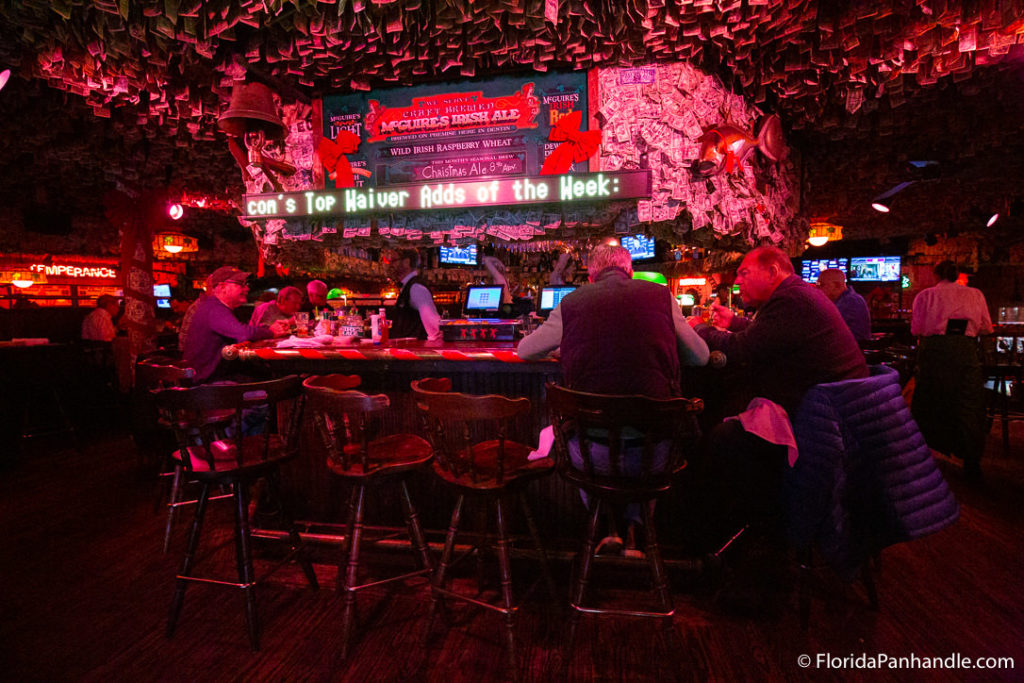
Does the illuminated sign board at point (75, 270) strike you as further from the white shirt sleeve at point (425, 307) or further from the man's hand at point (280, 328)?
the white shirt sleeve at point (425, 307)

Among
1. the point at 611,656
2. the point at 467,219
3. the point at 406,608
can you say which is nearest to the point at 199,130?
the point at 467,219

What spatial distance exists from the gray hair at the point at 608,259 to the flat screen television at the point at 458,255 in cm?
536

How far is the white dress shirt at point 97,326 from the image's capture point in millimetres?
7016

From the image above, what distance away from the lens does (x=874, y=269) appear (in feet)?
39.0

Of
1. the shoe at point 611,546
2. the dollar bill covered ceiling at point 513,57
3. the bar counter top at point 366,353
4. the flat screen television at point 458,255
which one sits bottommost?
the shoe at point 611,546

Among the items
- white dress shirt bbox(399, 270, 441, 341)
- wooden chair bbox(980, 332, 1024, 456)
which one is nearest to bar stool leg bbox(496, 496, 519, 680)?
Answer: white dress shirt bbox(399, 270, 441, 341)

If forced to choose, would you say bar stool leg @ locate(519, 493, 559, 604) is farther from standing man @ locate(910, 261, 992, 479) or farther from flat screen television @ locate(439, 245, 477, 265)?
flat screen television @ locate(439, 245, 477, 265)

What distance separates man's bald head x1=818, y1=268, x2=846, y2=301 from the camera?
430 cm

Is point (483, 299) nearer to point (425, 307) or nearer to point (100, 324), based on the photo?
point (425, 307)

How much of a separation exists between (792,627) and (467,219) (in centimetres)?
347

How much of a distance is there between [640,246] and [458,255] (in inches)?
109

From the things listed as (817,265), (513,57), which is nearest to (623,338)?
(513,57)

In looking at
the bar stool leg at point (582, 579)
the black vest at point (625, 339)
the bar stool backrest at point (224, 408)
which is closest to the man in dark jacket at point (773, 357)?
the black vest at point (625, 339)

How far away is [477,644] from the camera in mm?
2225
